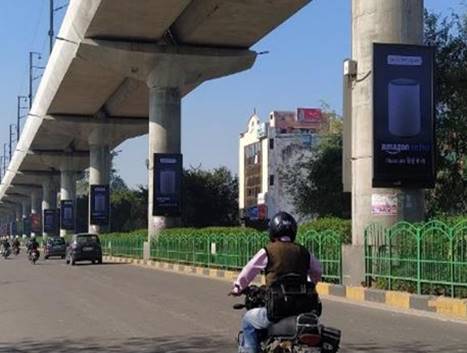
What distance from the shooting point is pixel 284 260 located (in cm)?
582

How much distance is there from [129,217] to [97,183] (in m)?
36.6

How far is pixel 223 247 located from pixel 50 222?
6854 centimetres

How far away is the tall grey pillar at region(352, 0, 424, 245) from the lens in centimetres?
1792

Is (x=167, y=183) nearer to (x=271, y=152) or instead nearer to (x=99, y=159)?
(x=99, y=159)

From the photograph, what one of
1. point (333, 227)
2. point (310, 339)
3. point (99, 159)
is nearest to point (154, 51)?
point (333, 227)

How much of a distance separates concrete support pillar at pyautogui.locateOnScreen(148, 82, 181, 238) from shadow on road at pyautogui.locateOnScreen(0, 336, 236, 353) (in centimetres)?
2995

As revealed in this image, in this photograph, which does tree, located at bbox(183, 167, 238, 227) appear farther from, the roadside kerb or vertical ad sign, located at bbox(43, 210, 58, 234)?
the roadside kerb

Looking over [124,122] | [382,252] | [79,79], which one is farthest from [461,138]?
[124,122]

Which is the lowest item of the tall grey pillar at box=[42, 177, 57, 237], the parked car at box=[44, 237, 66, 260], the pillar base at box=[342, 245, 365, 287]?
the parked car at box=[44, 237, 66, 260]

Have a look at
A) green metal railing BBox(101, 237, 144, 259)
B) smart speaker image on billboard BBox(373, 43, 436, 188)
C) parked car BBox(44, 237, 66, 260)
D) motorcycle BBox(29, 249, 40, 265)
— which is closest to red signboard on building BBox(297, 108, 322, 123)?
green metal railing BBox(101, 237, 144, 259)

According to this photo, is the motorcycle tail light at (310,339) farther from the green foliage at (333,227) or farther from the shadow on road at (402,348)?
the green foliage at (333,227)

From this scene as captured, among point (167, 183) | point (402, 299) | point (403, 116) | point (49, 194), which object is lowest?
point (402, 299)

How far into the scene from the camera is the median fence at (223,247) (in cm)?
1916

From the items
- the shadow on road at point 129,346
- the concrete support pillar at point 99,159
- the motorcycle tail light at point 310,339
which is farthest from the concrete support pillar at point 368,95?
the concrete support pillar at point 99,159
